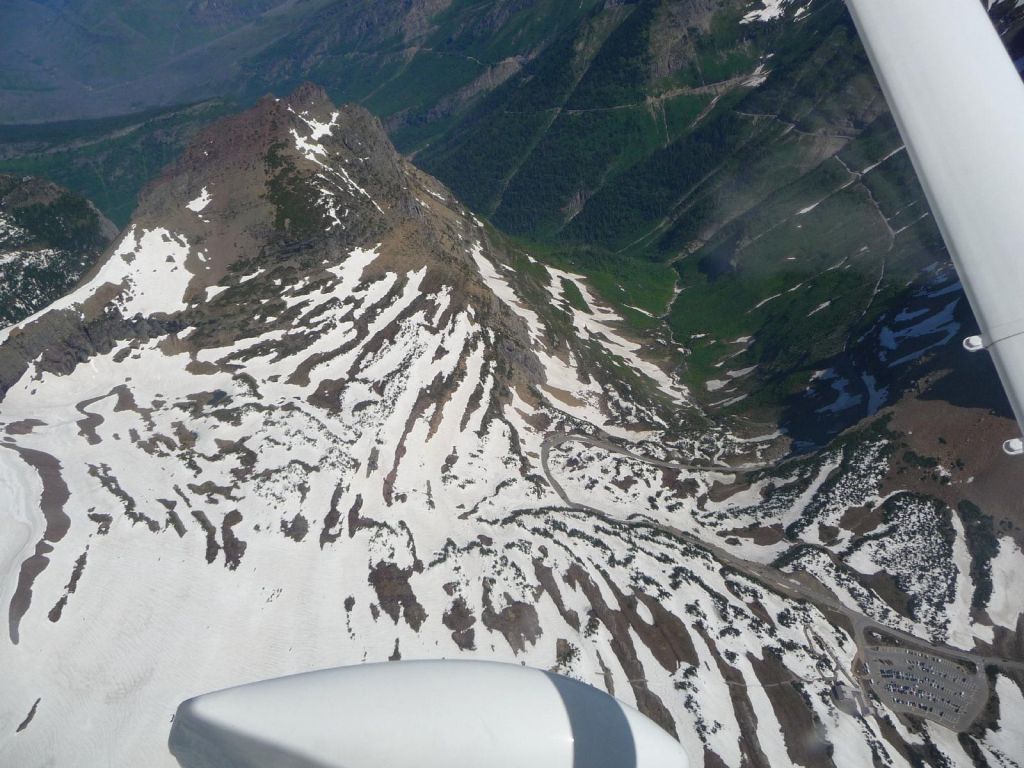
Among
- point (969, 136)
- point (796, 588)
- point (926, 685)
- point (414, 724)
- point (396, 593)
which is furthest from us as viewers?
point (796, 588)

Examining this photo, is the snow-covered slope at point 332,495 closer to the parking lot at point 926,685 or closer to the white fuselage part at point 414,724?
the parking lot at point 926,685

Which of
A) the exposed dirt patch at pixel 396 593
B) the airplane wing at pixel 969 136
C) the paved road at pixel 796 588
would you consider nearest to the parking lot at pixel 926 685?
the paved road at pixel 796 588

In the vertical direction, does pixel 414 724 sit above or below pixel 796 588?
above

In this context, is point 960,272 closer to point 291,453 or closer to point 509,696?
point 509,696

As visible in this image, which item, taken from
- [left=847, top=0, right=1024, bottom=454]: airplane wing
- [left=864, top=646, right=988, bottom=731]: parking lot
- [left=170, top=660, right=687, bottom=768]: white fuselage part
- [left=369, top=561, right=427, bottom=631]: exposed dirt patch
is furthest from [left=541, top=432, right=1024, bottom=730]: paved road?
[left=847, top=0, right=1024, bottom=454]: airplane wing

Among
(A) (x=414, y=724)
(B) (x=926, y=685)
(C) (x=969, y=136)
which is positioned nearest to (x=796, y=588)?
(B) (x=926, y=685)

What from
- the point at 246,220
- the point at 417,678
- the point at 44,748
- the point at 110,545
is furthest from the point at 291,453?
the point at 417,678

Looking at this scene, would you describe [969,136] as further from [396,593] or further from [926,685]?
[926,685]
